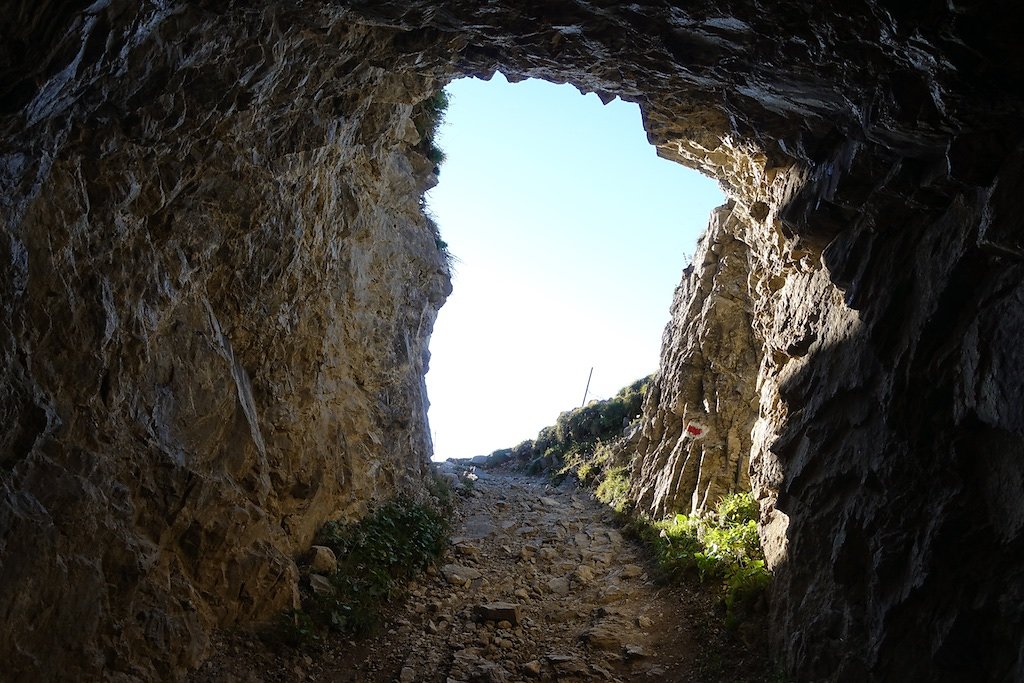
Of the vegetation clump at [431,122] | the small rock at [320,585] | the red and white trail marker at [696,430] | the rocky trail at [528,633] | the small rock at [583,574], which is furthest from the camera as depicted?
the vegetation clump at [431,122]

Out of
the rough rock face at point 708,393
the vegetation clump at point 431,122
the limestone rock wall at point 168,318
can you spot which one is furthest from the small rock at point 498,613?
the vegetation clump at point 431,122

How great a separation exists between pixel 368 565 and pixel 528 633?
8.55 ft

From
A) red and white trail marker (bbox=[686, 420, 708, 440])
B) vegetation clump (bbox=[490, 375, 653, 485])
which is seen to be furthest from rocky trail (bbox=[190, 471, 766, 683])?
vegetation clump (bbox=[490, 375, 653, 485])

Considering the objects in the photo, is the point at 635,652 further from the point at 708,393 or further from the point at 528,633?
the point at 708,393

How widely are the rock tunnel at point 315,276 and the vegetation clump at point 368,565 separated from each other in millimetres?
398

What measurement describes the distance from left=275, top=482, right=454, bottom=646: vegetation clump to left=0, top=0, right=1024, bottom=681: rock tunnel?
0.40 metres

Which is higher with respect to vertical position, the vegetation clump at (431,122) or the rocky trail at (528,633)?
the vegetation clump at (431,122)

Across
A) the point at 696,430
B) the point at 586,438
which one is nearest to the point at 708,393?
the point at 696,430

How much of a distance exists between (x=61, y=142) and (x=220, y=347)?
11.2 feet

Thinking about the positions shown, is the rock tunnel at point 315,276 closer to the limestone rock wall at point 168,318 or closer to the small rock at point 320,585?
the limestone rock wall at point 168,318

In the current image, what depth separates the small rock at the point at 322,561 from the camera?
8.98 metres

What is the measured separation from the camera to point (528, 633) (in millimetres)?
8672

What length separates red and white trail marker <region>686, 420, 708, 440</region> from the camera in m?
13.6

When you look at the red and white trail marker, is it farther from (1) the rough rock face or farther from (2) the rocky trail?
(2) the rocky trail
